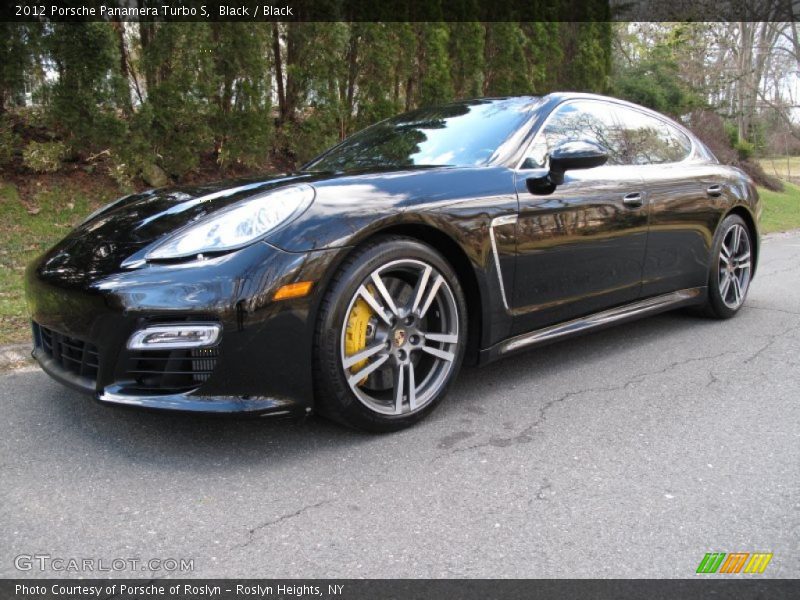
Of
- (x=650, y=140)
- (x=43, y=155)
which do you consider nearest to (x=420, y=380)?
(x=650, y=140)

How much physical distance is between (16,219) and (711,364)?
606 cm

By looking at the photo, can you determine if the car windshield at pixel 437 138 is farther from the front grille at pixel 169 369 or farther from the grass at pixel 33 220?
the grass at pixel 33 220

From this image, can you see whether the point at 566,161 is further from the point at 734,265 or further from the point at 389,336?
the point at 734,265

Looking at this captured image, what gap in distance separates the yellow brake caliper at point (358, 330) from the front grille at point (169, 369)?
54 cm

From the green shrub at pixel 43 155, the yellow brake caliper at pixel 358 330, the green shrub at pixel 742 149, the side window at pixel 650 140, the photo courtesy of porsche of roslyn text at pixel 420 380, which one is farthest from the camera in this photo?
the green shrub at pixel 742 149

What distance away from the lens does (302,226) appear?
2.61m

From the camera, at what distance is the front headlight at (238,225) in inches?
101

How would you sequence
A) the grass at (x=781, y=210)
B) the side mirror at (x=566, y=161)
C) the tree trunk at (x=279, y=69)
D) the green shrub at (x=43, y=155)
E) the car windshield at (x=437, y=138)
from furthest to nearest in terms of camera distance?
1. the grass at (x=781, y=210)
2. the tree trunk at (x=279, y=69)
3. the green shrub at (x=43, y=155)
4. the car windshield at (x=437, y=138)
5. the side mirror at (x=566, y=161)

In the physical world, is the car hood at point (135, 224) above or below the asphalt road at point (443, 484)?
above

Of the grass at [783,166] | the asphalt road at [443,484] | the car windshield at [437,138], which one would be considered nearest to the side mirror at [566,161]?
the car windshield at [437,138]

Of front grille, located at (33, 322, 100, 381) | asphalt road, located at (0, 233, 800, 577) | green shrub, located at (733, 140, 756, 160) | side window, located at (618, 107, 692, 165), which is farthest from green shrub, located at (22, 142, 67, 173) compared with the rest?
green shrub, located at (733, 140, 756, 160)

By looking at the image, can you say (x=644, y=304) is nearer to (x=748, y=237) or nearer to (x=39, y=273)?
(x=748, y=237)

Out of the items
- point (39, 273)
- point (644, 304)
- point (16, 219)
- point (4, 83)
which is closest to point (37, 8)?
point (4, 83)

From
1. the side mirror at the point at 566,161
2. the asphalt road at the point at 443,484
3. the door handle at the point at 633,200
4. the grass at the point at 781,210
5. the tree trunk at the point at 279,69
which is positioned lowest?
the grass at the point at 781,210
